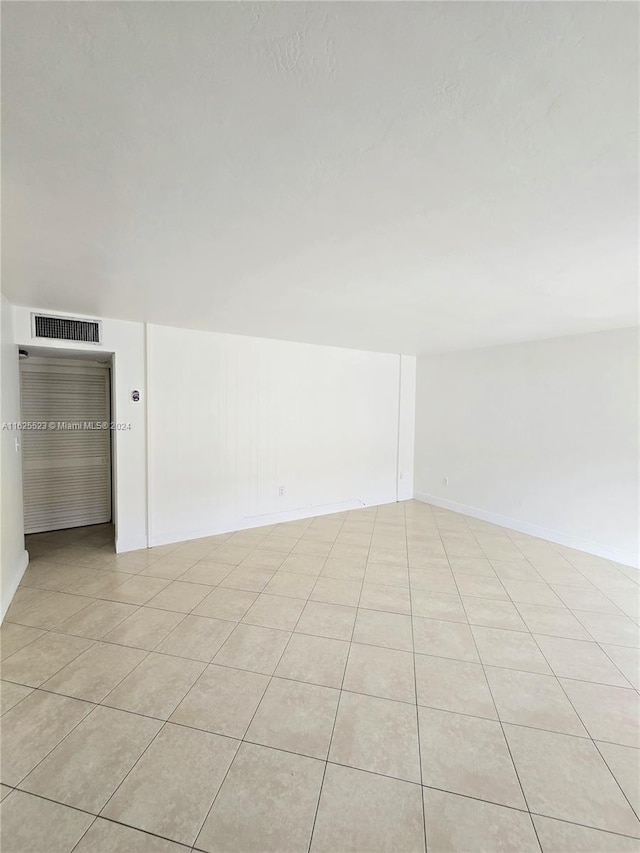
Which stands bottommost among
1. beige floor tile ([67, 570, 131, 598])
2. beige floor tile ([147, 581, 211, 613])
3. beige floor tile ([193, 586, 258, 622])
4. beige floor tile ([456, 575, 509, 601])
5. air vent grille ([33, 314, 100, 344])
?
beige floor tile ([67, 570, 131, 598])

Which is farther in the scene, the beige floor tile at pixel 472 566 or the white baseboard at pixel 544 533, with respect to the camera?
the white baseboard at pixel 544 533

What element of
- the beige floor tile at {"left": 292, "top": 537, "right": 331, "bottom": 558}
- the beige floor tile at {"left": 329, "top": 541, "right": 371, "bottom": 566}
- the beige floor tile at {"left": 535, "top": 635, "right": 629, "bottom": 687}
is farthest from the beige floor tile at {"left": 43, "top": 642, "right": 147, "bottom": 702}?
the beige floor tile at {"left": 535, "top": 635, "right": 629, "bottom": 687}

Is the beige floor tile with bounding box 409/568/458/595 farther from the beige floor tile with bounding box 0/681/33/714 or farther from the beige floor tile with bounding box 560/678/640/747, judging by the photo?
the beige floor tile with bounding box 0/681/33/714

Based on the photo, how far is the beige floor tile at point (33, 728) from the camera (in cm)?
153

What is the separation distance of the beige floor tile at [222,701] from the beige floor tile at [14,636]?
1.27 metres

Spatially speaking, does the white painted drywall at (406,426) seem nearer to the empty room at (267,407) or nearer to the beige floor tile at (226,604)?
the empty room at (267,407)

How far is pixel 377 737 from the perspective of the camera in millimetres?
1680

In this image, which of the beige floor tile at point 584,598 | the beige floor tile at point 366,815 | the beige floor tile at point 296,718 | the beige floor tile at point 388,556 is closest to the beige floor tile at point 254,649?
the beige floor tile at point 296,718

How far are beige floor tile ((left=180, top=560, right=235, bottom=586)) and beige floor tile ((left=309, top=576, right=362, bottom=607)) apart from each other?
0.90m

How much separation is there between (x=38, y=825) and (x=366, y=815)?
1.22 m

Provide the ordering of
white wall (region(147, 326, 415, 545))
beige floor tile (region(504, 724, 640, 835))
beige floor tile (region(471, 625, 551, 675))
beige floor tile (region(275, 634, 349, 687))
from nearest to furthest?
beige floor tile (region(504, 724, 640, 835)), beige floor tile (region(275, 634, 349, 687)), beige floor tile (region(471, 625, 551, 675)), white wall (region(147, 326, 415, 545))

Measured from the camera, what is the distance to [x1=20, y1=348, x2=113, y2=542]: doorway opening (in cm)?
437

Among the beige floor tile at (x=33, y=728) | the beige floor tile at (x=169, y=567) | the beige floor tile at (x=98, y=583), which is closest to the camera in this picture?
the beige floor tile at (x=33, y=728)

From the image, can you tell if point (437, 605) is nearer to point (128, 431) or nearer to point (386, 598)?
point (386, 598)
